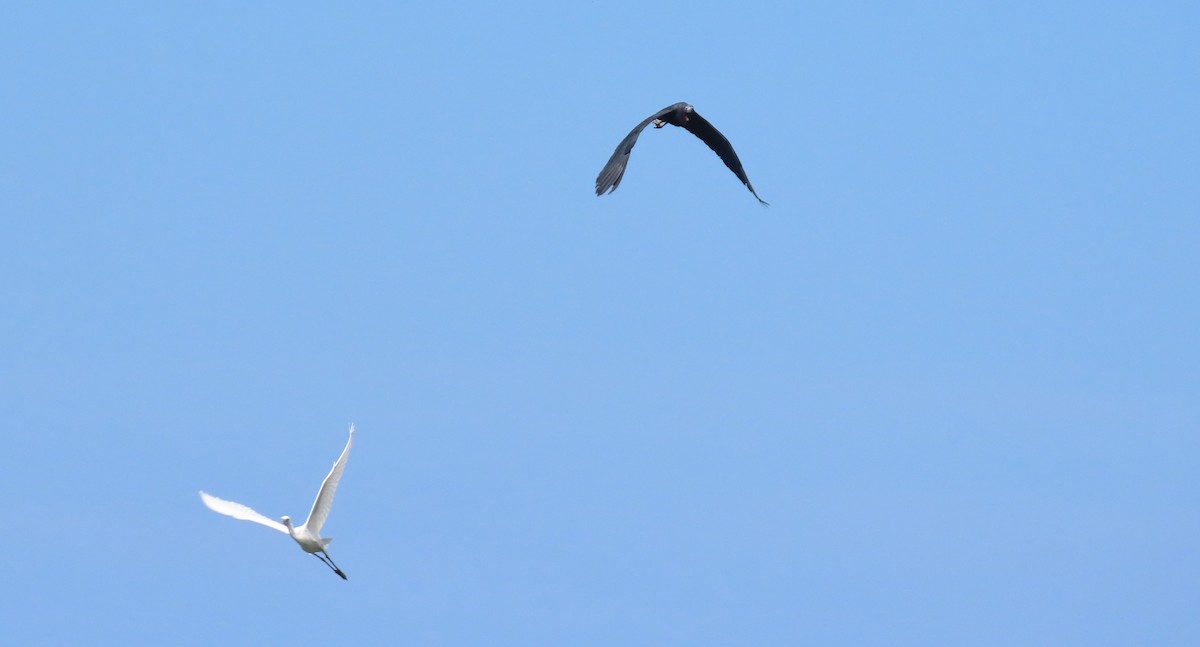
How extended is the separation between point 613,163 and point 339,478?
629 inches

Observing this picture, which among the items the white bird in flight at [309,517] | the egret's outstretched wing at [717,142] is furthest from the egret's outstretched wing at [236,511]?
the egret's outstretched wing at [717,142]

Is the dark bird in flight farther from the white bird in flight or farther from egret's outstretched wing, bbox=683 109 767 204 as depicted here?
the white bird in flight

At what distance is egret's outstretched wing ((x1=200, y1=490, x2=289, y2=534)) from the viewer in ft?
200

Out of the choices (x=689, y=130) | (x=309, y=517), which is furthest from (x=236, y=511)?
(x=689, y=130)

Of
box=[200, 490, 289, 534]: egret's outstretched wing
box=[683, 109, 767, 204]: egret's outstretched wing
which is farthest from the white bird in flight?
box=[683, 109, 767, 204]: egret's outstretched wing

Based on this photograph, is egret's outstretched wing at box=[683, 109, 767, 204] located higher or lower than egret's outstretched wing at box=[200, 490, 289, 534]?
higher

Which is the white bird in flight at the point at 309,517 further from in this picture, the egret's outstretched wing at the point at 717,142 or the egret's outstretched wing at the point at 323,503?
the egret's outstretched wing at the point at 717,142

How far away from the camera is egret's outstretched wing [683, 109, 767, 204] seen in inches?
2206

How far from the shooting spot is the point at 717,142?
5672 centimetres

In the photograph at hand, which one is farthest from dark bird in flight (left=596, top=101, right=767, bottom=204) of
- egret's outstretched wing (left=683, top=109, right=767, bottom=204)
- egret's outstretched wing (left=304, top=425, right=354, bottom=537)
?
egret's outstretched wing (left=304, top=425, right=354, bottom=537)

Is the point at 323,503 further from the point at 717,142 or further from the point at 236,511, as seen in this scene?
the point at 717,142

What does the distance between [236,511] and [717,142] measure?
18.6m

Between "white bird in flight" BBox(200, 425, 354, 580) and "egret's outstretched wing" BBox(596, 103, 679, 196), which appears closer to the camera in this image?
"egret's outstretched wing" BBox(596, 103, 679, 196)

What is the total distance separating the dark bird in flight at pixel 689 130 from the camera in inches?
1832
